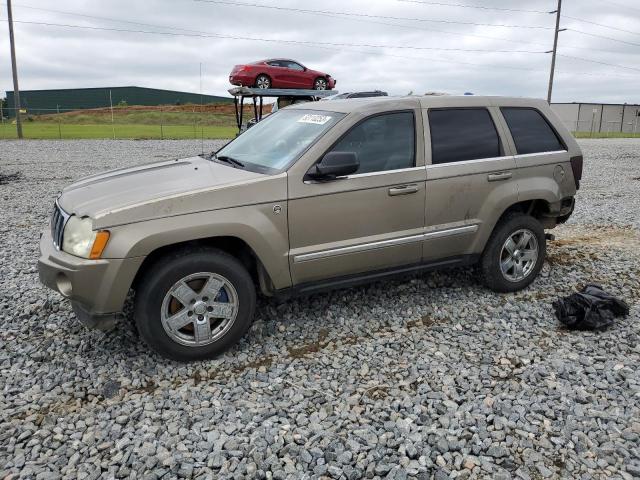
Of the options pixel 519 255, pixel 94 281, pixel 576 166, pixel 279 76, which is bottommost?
pixel 519 255

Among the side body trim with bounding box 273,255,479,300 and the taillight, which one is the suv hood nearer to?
the side body trim with bounding box 273,255,479,300

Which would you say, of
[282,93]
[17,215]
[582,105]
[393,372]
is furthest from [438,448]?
[582,105]

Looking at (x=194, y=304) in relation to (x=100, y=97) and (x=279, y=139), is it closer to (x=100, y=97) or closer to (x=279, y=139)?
(x=279, y=139)

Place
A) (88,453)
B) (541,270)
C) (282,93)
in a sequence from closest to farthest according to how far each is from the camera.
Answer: (88,453) < (541,270) < (282,93)

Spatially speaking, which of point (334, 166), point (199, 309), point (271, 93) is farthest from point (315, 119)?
point (271, 93)

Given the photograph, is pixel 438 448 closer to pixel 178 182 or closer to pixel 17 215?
pixel 178 182

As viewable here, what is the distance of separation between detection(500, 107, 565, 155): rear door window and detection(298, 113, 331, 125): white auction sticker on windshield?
1.84 m

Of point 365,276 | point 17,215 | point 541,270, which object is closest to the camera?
point 365,276

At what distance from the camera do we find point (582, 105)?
66.6 metres

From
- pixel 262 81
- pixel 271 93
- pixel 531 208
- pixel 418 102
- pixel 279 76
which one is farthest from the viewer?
pixel 279 76

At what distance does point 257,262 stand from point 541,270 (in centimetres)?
337

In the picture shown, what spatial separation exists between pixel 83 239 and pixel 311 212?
5.24ft

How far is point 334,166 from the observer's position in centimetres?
385

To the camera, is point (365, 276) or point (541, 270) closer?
point (365, 276)
